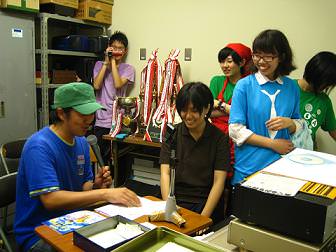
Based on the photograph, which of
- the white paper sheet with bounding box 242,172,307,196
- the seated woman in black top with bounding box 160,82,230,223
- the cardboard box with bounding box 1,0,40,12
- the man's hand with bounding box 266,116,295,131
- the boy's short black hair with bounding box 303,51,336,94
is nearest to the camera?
the white paper sheet with bounding box 242,172,307,196

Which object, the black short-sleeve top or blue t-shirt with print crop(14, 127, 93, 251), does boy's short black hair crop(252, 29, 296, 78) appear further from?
blue t-shirt with print crop(14, 127, 93, 251)

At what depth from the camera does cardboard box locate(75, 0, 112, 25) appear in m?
3.69

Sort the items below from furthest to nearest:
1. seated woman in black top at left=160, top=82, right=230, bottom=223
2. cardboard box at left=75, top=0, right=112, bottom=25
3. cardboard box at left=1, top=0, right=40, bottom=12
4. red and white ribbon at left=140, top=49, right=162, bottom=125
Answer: cardboard box at left=75, top=0, right=112, bottom=25 → red and white ribbon at left=140, top=49, right=162, bottom=125 → cardboard box at left=1, top=0, right=40, bottom=12 → seated woman in black top at left=160, top=82, right=230, bottom=223

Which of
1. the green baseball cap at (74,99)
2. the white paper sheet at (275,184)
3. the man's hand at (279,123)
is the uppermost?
the green baseball cap at (74,99)

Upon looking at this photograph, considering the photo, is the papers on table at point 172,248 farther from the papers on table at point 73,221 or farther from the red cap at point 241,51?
the red cap at point 241,51

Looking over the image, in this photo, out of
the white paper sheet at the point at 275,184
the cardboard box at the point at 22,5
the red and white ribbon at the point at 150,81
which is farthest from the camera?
the red and white ribbon at the point at 150,81

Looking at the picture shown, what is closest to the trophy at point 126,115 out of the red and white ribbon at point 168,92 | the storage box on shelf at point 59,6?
the red and white ribbon at point 168,92

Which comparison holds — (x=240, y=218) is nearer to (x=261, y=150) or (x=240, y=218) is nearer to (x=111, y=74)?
(x=261, y=150)

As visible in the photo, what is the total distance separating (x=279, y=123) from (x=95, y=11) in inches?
111

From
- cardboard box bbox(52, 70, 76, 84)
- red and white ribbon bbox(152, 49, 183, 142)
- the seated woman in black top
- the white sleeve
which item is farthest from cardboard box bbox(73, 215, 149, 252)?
cardboard box bbox(52, 70, 76, 84)

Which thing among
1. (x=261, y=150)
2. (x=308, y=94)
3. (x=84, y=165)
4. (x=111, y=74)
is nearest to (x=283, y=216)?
(x=261, y=150)

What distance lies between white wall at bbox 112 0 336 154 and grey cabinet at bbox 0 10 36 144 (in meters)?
1.09

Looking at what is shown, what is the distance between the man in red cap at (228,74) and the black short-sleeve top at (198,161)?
2.09ft

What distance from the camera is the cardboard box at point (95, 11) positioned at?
3.69 m
